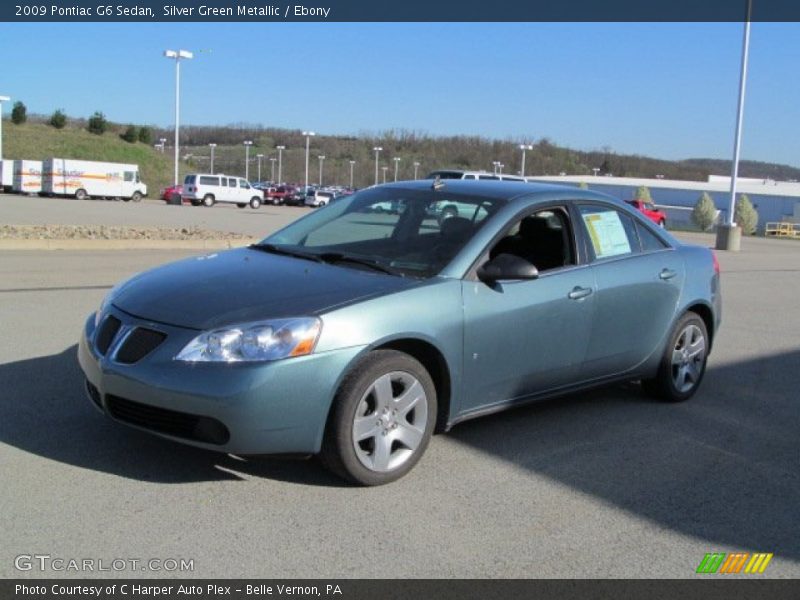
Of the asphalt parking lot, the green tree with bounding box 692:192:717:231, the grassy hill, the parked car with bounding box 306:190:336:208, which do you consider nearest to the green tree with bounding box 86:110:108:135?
the grassy hill

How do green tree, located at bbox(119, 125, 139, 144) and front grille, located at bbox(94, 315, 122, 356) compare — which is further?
green tree, located at bbox(119, 125, 139, 144)

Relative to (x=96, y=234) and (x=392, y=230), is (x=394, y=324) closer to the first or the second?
(x=392, y=230)

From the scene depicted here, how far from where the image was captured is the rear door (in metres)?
5.58

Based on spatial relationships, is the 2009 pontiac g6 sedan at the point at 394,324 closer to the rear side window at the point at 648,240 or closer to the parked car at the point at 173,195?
the rear side window at the point at 648,240

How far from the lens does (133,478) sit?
4.28 m

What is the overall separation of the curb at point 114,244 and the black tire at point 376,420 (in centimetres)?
1044

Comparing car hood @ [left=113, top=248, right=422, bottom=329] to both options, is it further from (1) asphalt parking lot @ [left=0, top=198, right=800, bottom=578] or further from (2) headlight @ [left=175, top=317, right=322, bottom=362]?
(1) asphalt parking lot @ [left=0, top=198, right=800, bottom=578]

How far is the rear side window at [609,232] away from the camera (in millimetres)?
5727

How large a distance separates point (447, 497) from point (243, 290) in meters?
1.49

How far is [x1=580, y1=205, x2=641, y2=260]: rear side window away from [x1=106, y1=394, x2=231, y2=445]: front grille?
285 cm

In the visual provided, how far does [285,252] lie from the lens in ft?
17.6

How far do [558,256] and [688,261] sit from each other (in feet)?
4.73

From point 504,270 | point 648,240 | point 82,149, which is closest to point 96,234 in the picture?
point 648,240

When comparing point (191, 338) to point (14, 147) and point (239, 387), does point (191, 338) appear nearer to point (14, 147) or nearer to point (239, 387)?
point (239, 387)
